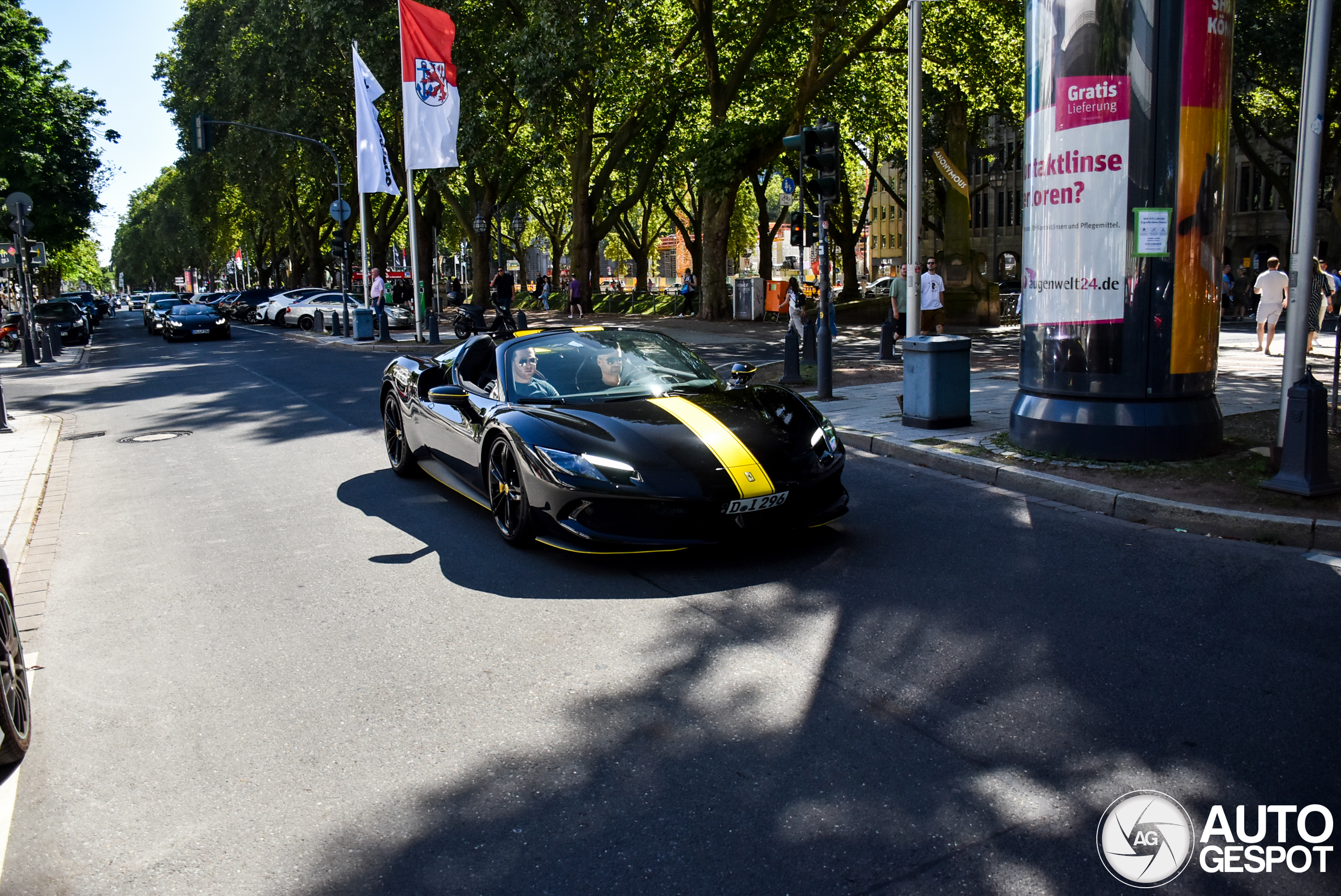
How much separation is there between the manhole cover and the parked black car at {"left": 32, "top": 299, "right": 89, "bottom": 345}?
2520 centimetres

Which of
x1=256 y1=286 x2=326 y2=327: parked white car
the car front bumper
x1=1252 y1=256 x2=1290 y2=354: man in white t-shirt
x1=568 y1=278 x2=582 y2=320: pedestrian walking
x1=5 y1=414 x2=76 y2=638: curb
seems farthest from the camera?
x1=256 y1=286 x2=326 y2=327: parked white car

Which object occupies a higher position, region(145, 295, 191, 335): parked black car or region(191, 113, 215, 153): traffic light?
region(191, 113, 215, 153): traffic light

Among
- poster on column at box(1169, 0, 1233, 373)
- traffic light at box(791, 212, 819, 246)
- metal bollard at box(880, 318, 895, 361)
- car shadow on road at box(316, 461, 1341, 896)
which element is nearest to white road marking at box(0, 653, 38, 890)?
car shadow on road at box(316, 461, 1341, 896)

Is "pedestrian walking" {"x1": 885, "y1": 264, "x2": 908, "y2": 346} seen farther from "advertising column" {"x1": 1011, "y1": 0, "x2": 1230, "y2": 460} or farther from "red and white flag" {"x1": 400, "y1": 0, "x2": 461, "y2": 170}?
"advertising column" {"x1": 1011, "y1": 0, "x2": 1230, "y2": 460}

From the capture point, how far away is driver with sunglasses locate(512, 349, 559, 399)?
23.0ft

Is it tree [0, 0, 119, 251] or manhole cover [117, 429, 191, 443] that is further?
tree [0, 0, 119, 251]

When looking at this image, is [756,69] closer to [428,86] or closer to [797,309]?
[428,86]

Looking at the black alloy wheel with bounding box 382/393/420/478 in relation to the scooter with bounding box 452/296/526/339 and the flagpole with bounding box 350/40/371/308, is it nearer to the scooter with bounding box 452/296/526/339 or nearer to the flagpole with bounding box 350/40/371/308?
the scooter with bounding box 452/296/526/339

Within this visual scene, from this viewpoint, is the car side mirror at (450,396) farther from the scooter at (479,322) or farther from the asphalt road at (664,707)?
the scooter at (479,322)

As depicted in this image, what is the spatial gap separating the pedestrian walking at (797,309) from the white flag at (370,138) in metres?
10.3

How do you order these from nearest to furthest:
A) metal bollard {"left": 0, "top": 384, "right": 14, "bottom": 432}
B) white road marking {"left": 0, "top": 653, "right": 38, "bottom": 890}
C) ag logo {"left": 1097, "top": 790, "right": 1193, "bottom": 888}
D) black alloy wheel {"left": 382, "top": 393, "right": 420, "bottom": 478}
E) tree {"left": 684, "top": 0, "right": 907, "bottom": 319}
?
ag logo {"left": 1097, "top": 790, "right": 1193, "bottom": 888} → white road marking {"left": 0, "top": 653, "right": 38, "bottom": 890} → black alloy wheel {"left": 382, "top": 393, "right": 420, "bottom": 478} → metal bollard {"left": 0, "top": 384, "right": 14, "bottom": 432} → tree {"left": 684, "top": 0, "right": 907, "bottom": 319}

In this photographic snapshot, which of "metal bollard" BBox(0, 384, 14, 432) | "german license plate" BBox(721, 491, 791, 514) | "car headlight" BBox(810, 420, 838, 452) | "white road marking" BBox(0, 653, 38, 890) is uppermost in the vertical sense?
"car headlight" BBox(810, 420, 838, 452)

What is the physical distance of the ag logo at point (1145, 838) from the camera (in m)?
3.02

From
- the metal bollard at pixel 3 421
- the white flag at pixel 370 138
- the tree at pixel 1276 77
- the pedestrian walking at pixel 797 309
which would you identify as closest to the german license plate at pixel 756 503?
the pedestrian walking at pixel 797 309
